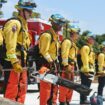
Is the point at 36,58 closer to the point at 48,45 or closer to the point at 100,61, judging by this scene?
the point at 48,45

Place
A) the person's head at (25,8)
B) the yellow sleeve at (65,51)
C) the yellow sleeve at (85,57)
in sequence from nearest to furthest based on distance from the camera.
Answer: the person's head at (25,8) → the yellow sleeve at (65,51) → the yellow sleeve at (85,57)

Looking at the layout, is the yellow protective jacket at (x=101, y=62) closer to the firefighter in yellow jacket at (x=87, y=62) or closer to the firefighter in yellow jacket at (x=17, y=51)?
the firefighter in yellow jacket at (x=87, y=62)

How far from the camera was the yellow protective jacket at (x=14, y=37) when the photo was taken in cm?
779

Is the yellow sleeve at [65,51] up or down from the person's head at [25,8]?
down

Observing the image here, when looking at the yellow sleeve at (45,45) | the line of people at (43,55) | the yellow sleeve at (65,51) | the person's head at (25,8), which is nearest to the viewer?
the line of people at (43,55)

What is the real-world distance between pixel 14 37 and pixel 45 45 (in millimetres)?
1109

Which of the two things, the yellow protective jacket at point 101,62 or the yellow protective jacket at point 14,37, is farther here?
the yellow protective jacket at point 101,62

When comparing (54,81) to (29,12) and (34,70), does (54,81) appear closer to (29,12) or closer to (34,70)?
(34,70)

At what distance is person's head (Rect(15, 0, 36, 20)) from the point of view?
8.23m

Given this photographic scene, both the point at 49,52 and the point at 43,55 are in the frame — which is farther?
the point at 49,52

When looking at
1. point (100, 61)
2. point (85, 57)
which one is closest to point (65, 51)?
point (85, 57)

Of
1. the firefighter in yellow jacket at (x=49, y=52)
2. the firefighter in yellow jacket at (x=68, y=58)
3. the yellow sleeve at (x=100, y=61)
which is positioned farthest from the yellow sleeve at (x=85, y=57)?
the firefighter in yellow jacket at (x=49, y=52)

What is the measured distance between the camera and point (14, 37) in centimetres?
787

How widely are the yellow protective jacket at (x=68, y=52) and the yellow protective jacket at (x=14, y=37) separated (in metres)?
1.96
